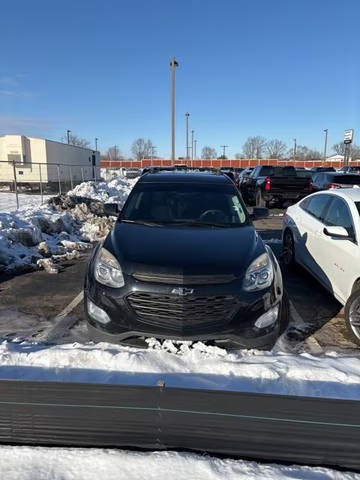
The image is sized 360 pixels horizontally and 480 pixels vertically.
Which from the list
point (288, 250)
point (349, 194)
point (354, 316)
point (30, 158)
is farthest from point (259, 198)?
point (30, 158)

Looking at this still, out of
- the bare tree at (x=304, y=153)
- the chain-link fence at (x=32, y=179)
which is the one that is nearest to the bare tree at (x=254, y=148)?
the bare tree at (x=304, y=153)

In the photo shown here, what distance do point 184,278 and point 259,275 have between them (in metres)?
0.73

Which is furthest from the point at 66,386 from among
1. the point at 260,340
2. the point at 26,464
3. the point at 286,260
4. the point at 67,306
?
the point at 286,260

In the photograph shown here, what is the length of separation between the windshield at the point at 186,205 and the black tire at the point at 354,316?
1454 millimetres

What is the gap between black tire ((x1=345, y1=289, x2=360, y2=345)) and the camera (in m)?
4.07

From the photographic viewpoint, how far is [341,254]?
4.60m

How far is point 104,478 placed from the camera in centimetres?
219

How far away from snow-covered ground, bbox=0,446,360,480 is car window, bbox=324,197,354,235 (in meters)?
3.04

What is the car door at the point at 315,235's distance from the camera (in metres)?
5.34

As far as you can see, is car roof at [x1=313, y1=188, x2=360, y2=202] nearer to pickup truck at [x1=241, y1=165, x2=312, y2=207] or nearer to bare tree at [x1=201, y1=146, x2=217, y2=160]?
pickup truck at [x1=241, y1=165, x2=312, y2=207]

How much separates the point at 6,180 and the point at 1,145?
2.28 m

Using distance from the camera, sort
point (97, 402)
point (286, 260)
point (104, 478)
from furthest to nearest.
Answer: point (286, 260) → point (97, 402) → point (104, 478)

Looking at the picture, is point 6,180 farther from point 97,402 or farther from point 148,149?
point 148,149

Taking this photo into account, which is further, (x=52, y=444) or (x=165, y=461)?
(x=52, y=444)
